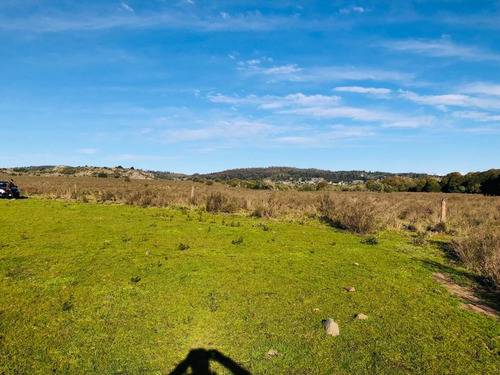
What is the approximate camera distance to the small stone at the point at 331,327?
4715mm

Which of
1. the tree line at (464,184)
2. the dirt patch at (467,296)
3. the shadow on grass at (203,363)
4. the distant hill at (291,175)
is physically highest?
the distant hill at (291,175)

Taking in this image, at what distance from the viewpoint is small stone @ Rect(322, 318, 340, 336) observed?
471 cm

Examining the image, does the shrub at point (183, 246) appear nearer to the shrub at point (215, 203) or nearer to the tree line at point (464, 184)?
the shrub at point (215, 203)

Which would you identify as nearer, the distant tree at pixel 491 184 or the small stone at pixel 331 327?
the small stone at pixel 331 327

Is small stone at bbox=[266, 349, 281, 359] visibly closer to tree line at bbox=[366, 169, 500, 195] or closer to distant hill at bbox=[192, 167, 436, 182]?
tree line at bbox=[366, 169, 500, 195]

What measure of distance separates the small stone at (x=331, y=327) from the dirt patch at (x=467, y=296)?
296cm

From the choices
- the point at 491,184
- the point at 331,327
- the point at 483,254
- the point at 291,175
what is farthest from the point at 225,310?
the point at 291,175

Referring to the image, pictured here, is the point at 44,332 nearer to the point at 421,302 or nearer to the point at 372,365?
the point at 372,365

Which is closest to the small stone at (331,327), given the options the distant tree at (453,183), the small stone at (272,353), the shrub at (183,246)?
the small stone at (272,353)

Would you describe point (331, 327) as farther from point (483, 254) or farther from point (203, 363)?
point (483, 254)

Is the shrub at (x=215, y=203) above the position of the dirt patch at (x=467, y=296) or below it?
above

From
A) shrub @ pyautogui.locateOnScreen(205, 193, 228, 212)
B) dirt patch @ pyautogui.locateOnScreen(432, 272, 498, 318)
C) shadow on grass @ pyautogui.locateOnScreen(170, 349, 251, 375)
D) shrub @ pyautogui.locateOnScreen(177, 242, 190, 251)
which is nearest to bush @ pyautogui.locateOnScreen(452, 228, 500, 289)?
dirt patch @ pyautogui.locateOnScreen(432, 272, 498, 318)

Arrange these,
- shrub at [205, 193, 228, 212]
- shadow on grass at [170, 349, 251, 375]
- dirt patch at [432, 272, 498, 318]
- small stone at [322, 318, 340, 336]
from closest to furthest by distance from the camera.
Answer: shadow on grass at [170, 349, 251, 375], small stone at [322, 318, 340, 336], dirt patch at [432, 272, 498, 318], shrub at [205, 193, 228, 212]

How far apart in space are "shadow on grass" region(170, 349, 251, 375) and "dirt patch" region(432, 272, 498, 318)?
4758 mm
